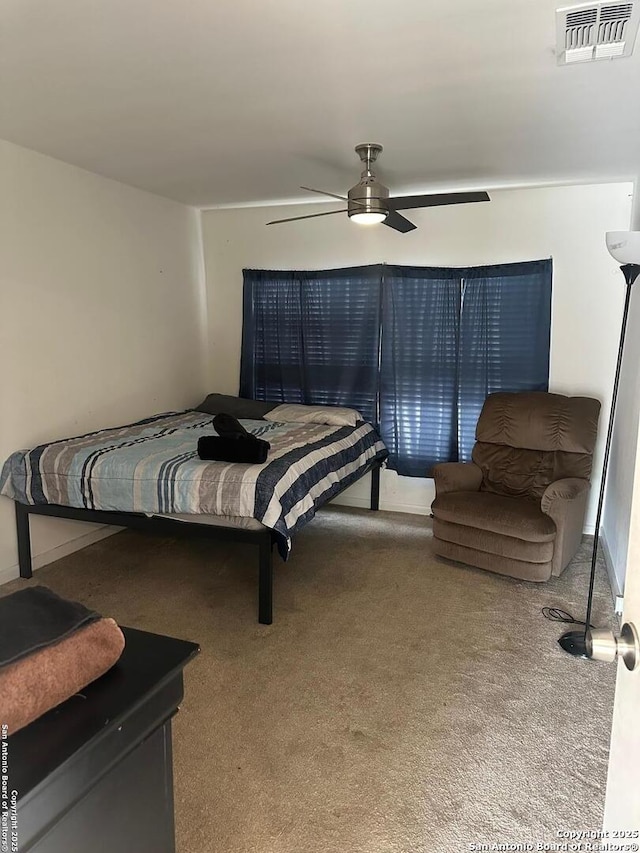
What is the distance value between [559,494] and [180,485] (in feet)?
6.81

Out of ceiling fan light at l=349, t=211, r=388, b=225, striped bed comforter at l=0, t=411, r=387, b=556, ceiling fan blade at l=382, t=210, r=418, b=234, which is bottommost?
striped bed comforter at l=0, t=411, r=387, b=556

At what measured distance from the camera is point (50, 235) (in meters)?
3.58

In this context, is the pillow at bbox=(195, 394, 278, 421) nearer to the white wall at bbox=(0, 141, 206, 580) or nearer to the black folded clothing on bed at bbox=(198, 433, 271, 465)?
the white wall at bbox=(0, 141, 206, 580)

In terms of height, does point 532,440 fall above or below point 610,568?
above

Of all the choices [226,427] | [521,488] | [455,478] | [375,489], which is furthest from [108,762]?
[375,489]

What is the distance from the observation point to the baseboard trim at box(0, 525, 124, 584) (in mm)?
3443

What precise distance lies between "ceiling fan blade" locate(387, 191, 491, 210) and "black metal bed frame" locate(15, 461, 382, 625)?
1.84 m

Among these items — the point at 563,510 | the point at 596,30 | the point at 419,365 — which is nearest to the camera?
the point at 596,30

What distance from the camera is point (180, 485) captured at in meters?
3.02

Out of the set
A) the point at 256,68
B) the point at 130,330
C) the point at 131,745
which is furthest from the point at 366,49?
the point at 130,330

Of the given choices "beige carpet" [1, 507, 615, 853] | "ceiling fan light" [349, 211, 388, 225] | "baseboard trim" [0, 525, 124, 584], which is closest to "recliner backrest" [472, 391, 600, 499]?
"beige carpet" [1, 507, 615, 853]

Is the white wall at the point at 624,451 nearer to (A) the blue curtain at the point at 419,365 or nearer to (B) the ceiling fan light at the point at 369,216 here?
(A) the blue curtain at the point at 419,365

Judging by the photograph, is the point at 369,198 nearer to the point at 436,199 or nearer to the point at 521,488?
the point at 436,199

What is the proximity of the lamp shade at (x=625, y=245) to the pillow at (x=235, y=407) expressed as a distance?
2.68m
